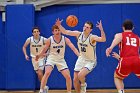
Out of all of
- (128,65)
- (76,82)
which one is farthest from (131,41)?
(76,82)

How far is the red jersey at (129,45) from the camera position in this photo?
683 cm

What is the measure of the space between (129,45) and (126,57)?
0.84ft

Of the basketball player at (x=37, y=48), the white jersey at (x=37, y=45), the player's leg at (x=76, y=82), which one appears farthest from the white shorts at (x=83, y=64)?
the white jersey at (x=37, y=45)

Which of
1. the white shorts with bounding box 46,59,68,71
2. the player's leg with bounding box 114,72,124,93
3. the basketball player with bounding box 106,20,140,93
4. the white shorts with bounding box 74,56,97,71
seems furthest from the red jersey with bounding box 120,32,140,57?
the white shorts with bounding box 46,59,68,71

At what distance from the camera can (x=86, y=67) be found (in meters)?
8.27

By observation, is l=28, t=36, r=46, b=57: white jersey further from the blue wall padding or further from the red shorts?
the red shorts

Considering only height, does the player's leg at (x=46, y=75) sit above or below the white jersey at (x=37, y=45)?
below

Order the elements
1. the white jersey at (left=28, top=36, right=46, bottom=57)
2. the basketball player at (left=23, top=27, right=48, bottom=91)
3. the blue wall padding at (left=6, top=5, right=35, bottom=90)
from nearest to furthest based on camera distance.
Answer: the basketball player at (left=23, top=27, right=48, bottom=91), the white jersey at (left=28, top=36, right=46, bottom=57), the blue wall padding at (left=6, top=5, right=35, bottom=90)

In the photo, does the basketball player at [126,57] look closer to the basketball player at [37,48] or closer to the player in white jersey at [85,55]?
the player in white jersey at [85,55]

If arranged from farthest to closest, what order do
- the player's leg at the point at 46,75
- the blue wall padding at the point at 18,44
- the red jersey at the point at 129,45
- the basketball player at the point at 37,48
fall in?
the blue wall padding at the point at 18,44 < the basketball player at the point at 37,48 < the player's leg at the point at 46,75 < the red jersey at the point at 129,45

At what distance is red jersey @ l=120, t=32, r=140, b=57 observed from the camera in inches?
269

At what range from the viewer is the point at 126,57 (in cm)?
681

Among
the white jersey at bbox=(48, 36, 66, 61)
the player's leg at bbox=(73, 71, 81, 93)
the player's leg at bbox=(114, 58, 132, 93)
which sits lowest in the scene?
the player's leg at bbox=(73, 71, 81, 93)

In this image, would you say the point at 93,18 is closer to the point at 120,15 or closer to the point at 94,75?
the point at 120,15
